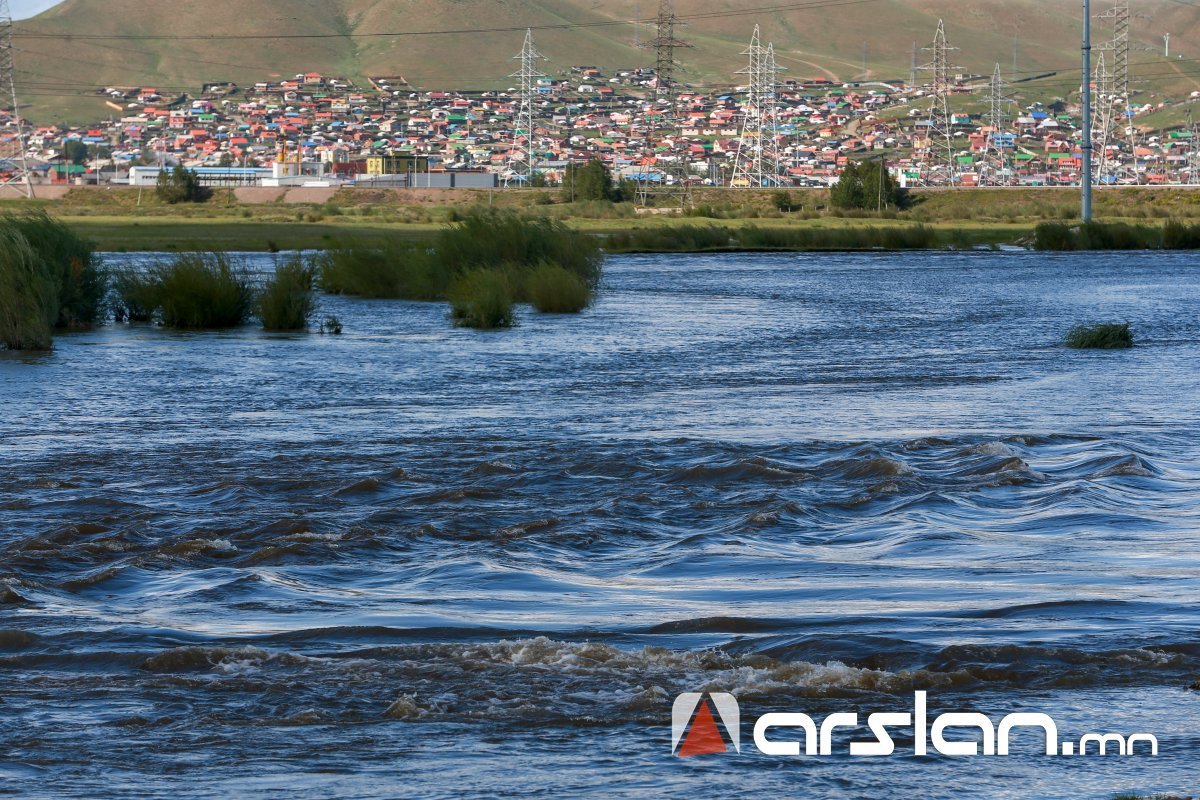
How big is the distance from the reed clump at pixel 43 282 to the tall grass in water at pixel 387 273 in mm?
7851

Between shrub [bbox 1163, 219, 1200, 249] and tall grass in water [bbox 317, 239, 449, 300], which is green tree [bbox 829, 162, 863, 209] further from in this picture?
tall grass in water [bbox 317, 239, 449, 300]

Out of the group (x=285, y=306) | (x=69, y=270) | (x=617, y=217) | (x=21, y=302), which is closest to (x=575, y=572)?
(x=21, y=302)

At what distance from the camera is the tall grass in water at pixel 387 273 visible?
1359 inches

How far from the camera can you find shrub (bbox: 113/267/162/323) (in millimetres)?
27203

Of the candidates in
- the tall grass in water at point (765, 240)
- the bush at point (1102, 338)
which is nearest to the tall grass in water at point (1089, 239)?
the tall grass in water at point (765, 240)

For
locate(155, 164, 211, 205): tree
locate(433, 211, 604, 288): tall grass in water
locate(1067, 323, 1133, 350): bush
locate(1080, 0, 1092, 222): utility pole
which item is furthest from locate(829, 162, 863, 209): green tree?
locate(1067, 323, 1133, 350): bush

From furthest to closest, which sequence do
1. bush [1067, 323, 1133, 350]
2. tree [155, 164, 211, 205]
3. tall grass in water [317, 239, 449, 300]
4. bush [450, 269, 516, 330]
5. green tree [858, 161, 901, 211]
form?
tree [155, 164, 211, 205]
green tree [858, 161, 901, 211]
tall grass in water [317, 239, 449, 300]
bush [450, 269, 516, 330]
bush [1067, 323, 1133, 350]

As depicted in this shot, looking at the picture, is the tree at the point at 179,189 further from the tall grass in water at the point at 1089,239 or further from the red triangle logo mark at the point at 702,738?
the red triangle logo mark at the point at 702,738

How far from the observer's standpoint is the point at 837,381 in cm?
1930

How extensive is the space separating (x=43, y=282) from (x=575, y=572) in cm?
1615

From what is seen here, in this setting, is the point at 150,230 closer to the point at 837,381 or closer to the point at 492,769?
the point at 837,381

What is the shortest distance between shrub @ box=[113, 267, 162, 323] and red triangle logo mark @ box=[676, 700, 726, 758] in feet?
72.2

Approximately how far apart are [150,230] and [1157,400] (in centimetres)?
5239

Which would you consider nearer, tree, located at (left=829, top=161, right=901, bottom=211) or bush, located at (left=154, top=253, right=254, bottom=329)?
bush, located at (left=154, top=253, right=254, bottom=329)
